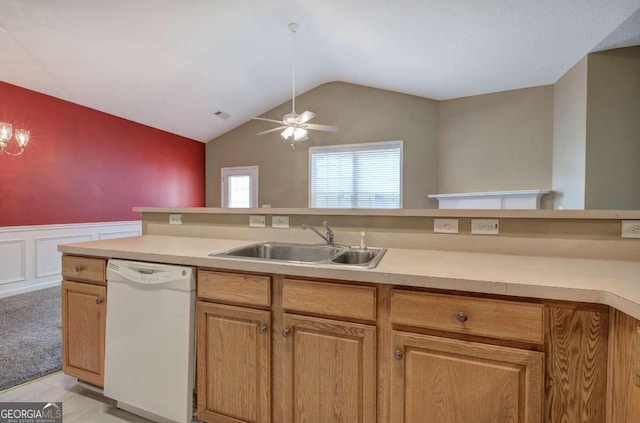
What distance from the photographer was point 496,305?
1.03m

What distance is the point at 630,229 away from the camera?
138cm

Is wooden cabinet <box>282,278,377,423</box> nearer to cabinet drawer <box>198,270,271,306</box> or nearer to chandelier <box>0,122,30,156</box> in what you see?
cabinet drawer <box>198,270,271,306</box>

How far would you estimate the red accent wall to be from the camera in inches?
145

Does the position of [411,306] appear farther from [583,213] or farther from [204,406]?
[204,406]

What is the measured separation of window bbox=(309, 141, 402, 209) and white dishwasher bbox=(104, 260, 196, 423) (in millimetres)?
4224

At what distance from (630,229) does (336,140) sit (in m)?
4.49

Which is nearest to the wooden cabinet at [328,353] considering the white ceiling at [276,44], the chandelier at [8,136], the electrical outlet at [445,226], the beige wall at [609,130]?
the electrical outlet at [445,226]

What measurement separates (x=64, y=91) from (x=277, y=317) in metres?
4.62

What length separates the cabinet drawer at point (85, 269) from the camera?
1681 mm

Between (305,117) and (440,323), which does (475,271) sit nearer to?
(440,323)

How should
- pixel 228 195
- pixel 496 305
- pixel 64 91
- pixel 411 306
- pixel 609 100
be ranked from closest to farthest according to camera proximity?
pixel 496 305
pixel 411 306
pixel 609 100
pixel 64 91
pixel 228 195

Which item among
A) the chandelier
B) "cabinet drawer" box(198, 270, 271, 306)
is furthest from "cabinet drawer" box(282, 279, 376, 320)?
the chandelier

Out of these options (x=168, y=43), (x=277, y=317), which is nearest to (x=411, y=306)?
(x=277, y=317)

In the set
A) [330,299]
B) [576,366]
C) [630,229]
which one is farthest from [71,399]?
[630,229]
